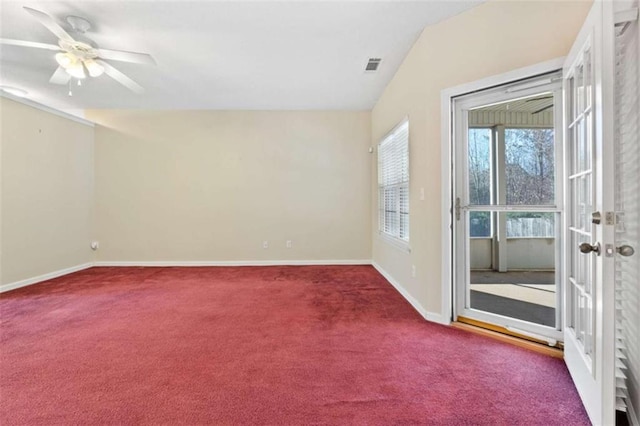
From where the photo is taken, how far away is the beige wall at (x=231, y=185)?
5.27 metres

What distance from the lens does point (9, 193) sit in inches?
152

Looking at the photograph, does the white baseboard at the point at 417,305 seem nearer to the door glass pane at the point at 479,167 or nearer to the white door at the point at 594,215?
the white door at the point at 594,215

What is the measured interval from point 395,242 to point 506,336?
1767mm

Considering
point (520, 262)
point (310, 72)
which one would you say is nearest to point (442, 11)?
point (310, 72)

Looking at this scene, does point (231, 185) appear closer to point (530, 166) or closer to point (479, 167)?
point (479, 167)

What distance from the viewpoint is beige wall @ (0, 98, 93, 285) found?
3855mm

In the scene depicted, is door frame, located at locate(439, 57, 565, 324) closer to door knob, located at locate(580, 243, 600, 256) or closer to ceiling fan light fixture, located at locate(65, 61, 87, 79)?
door knob, located at locate(580, 243, 600, 256)

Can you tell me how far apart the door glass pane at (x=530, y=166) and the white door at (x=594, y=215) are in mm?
540

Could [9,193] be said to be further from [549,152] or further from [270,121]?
[549,152]

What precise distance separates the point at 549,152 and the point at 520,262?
1847 millimetres

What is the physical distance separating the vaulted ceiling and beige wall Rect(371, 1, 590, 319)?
0.19 meters

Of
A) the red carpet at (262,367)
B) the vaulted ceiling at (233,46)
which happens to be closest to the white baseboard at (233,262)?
the red carpet at (262,367)

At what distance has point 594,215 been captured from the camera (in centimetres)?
137

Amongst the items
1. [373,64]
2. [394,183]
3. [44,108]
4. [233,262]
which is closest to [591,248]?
[394,183]
